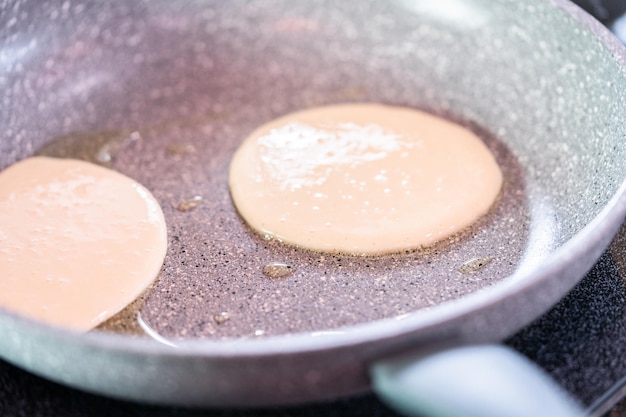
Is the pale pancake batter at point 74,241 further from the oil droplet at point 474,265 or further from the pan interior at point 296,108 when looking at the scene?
the oil droplet at point 474,265

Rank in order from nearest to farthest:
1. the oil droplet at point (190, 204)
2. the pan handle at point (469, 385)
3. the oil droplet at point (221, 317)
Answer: the pan handle at point (469, 385)
the oil droplet at point (221, 317)
the oil droplet at point (190, 204)

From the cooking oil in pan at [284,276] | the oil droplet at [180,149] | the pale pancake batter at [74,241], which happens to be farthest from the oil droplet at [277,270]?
the oil droplet at [180,149]

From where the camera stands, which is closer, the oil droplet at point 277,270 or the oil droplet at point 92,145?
the oil droplet at point 277,270

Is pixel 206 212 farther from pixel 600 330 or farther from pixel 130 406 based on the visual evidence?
pixel 600 330

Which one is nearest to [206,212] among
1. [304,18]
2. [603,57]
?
[304,18]

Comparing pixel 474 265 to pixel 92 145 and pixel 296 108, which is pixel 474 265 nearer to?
pixel 296 108

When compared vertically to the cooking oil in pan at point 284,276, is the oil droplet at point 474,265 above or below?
above

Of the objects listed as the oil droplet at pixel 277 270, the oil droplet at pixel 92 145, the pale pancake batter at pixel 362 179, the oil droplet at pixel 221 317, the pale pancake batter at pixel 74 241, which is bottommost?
the oil droplet at pixel 92 145

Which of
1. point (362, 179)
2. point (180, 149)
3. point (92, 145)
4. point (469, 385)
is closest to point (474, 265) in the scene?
point (362, 179)
